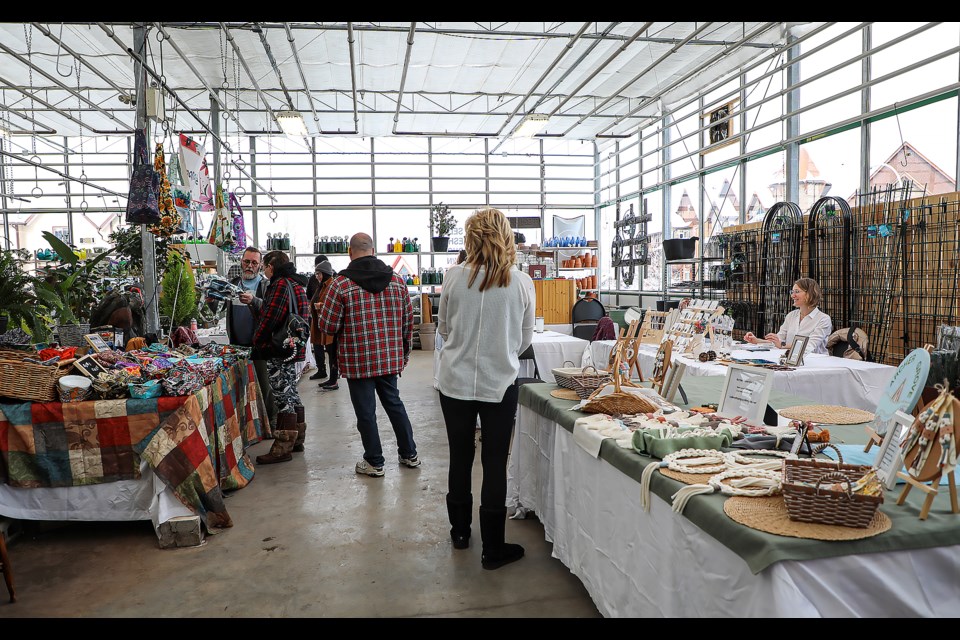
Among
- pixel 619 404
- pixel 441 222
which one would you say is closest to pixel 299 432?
pixel 619 404

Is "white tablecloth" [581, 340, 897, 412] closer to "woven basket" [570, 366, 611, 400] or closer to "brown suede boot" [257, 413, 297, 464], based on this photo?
"woven basket" [570, 366, 611, 400]

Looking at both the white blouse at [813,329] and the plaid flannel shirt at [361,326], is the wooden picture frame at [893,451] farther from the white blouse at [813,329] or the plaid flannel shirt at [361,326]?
the white blouse at [813,329]

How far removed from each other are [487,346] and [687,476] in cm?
108

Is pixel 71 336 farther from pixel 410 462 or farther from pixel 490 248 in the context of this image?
pixel 490 248

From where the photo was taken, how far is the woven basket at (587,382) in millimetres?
2984

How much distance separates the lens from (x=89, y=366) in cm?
322

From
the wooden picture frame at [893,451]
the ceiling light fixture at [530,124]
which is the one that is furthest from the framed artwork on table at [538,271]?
the wooden picture frame at [893,451]

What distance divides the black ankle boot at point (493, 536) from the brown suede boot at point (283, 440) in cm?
234

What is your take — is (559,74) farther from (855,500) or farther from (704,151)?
(855,500)

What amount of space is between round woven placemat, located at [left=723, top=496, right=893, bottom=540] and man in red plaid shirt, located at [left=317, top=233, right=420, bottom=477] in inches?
109

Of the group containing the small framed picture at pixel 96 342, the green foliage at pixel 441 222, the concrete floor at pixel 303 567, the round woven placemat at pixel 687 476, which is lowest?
the concrete floor at pixel 303 567

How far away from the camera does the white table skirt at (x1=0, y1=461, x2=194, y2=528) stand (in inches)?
124

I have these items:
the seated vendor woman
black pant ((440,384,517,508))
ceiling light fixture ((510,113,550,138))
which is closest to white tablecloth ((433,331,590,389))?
the seated vendor woman
